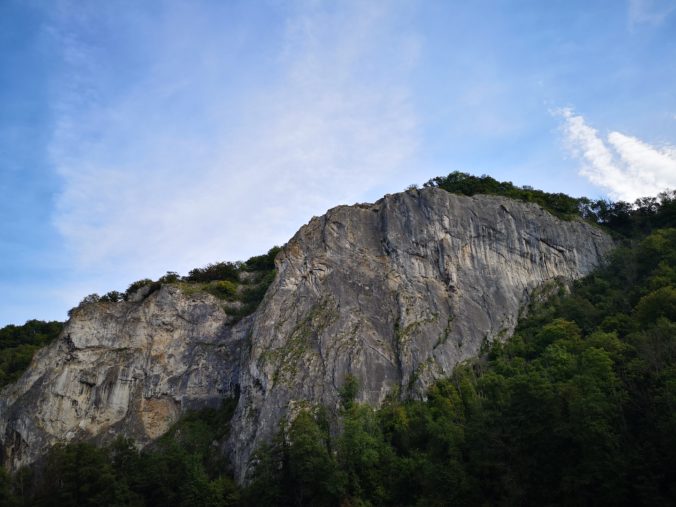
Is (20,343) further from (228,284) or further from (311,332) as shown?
(311,332)

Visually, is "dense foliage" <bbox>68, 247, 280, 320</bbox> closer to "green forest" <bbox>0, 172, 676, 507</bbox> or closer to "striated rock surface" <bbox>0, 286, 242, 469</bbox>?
"striated rock surface" <bbox>0, 286, 242, 469</bbox>

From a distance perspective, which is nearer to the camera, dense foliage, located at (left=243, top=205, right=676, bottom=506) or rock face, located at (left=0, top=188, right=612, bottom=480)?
dense foliage, located at (left=243, top=205, right=676, bottom=506)

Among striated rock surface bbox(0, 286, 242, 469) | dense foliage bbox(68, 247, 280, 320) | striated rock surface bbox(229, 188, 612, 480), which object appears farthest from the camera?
dense foliage bbox(68, 247, 280, 320)

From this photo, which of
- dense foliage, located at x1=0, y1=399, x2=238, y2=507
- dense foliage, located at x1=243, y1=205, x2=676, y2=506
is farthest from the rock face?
dense foliage, located at x1=243, y1=205, x2=676, y2=506

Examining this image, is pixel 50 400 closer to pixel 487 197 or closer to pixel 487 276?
pixel 487 276

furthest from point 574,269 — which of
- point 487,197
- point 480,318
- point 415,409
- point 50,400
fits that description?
point 50,400

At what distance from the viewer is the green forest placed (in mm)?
27359

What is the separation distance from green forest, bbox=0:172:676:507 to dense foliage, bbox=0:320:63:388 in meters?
16.4

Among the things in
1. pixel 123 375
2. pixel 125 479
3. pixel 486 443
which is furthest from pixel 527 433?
pixel 123 375

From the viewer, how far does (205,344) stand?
50.9 m

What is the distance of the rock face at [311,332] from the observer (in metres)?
43.9

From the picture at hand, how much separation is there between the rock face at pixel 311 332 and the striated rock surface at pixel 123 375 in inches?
4.1

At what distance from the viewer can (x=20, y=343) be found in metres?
66.9

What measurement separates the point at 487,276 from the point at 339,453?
24.3m
